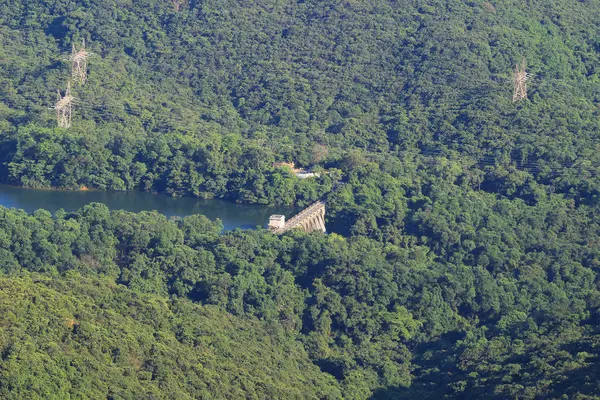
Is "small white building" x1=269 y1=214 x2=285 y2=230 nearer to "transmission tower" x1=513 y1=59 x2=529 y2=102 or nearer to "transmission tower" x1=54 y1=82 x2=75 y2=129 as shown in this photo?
"transmission tower" x1=54 y1=82 x2=75 y2=129

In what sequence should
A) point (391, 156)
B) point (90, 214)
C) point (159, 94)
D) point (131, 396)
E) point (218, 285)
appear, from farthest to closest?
point (159, 94), point (391, 156), point (90, 214), point (218, 285), point (131, 396)

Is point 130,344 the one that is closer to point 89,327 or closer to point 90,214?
point 89,327

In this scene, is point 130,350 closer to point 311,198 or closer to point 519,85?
point 311,198

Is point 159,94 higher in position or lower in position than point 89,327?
higher

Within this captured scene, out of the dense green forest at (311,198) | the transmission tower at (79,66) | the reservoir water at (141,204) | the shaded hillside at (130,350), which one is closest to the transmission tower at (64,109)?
the dense green forest at (311,198)

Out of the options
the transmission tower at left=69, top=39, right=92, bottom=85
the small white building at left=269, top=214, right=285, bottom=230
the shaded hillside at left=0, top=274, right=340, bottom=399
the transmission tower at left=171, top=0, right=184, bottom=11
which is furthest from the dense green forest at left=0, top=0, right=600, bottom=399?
the small white building at left=269, top=214, right=285, bottom=230

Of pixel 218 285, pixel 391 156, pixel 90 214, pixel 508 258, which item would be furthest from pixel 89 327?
pixel 391 156

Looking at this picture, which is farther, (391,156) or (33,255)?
(391,156)
